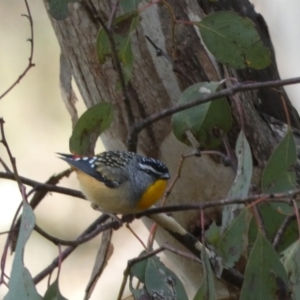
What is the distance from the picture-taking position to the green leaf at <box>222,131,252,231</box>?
993 millimetres

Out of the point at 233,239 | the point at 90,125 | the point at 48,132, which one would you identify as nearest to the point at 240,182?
the point at 233,239

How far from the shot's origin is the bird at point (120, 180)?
1164 mm

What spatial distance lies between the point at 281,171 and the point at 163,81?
36 cm

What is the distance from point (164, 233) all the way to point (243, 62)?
0.46 m

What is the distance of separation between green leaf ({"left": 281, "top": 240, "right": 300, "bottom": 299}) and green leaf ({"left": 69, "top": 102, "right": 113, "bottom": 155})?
411 millimetres

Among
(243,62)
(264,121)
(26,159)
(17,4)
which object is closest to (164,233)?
(264,121)

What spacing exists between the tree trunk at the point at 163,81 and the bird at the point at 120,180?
122 millimetres

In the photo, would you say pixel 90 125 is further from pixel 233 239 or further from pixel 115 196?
pixel 233 239

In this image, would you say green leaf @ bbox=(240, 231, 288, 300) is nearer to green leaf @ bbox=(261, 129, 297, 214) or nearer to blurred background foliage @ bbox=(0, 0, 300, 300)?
green leaf @ bbox=(261, 129, 297, 214)

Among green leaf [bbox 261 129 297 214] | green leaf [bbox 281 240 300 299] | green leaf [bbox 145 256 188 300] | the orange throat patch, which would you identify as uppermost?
the orange throat patch

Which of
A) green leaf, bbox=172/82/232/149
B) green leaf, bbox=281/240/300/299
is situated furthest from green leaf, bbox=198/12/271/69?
green leaf, bbox=281/240/300/299

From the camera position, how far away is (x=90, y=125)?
1187 millimetres

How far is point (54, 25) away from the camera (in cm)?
136

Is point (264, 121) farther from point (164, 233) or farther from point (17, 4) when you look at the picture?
point (17, 4)
